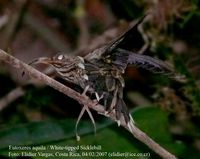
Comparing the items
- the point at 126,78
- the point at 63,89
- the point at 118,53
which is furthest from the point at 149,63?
the point at 126,78

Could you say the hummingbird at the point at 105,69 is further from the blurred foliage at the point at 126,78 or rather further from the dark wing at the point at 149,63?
the blurred foliage at the point at 126,78

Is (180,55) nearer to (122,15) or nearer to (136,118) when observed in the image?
(122,15)

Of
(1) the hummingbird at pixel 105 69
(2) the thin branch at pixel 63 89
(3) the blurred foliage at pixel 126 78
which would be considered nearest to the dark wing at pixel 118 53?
(1) the hummingbird at pixel 105 69

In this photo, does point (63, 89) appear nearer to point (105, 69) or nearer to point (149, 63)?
point (105, 69)

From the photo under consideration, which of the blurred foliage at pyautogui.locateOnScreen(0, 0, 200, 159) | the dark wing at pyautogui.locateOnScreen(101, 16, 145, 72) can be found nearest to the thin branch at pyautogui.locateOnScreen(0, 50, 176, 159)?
the dark wing at pyautogui.locateOnScreen(101, 16, 145, 72)

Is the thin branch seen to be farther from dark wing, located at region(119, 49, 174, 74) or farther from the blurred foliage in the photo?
the blurred foliage

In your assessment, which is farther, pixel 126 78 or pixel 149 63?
pixel 126 78

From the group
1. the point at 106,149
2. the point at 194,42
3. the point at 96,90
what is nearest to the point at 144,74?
the point at 194,42

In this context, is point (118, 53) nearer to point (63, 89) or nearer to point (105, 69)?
point (105, 69)
